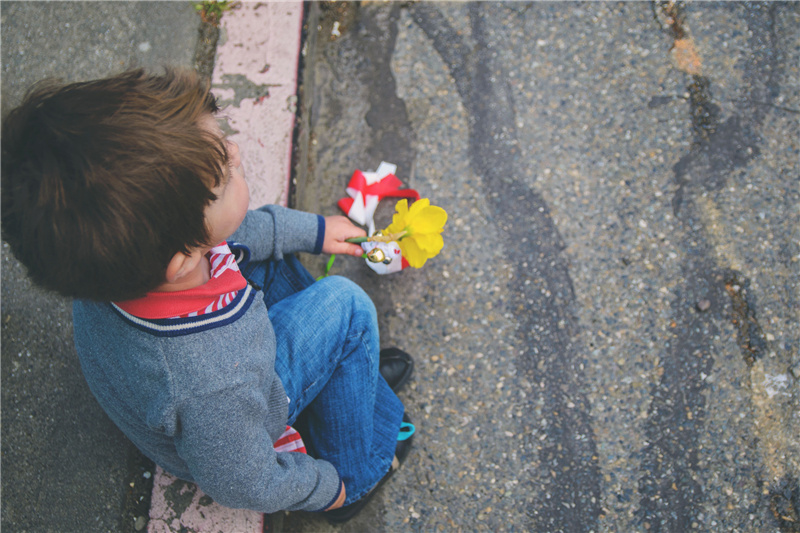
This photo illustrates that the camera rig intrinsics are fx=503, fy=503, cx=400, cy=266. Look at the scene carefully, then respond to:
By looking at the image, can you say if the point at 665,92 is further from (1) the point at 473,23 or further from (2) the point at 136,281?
(2) the point at 136,281

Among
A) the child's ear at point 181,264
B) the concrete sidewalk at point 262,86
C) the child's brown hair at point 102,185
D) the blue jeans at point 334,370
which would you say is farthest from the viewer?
the concrete sidewalk at point 262,86

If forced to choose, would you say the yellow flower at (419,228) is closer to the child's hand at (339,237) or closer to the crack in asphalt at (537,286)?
the child's hand at (339,237)

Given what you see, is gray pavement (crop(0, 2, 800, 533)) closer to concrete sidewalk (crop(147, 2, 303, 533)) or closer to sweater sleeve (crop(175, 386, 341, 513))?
concrete sidewalk (crop(147, 2, 303, 533))

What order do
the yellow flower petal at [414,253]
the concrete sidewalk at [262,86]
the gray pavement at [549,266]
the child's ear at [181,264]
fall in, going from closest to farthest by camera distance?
1. the child's ear at [181,264]
2. the yellow flower petal at [414,253]
3. the gray pavement at [549,266]
4. the concrete sidewalk at [262,86]

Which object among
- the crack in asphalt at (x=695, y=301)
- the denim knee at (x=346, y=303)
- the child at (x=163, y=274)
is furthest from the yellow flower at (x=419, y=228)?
the crack in asphalt at (x=695, y=301)

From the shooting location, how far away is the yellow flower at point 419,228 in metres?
1.37

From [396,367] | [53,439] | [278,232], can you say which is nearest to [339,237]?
[278,232]

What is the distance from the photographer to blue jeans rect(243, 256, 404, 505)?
132 cm

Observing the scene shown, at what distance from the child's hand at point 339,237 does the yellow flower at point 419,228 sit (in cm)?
21

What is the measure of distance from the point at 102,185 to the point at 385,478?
120cm

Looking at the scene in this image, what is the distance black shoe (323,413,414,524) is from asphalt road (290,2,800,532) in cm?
6

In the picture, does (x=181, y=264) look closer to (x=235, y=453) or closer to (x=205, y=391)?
(x=205, y=391)

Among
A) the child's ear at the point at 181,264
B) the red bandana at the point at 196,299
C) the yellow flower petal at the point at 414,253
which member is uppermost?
the child's ear at the point at 181,264

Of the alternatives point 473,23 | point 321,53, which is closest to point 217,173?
point 321,53
